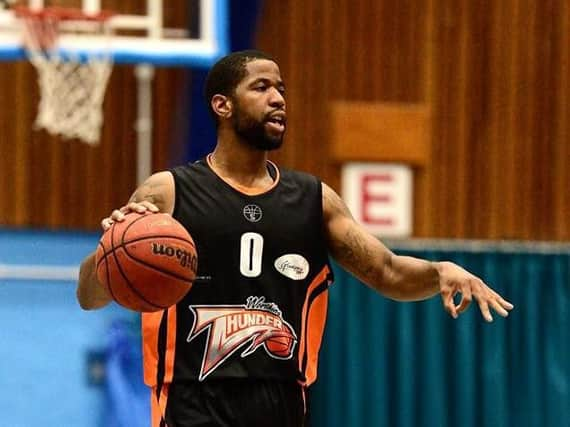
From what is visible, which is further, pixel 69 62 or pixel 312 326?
pixel 69 62

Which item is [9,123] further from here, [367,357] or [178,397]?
[178,397]

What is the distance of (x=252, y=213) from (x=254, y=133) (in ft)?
0.90

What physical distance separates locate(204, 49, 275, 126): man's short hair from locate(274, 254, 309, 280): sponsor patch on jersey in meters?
0.57

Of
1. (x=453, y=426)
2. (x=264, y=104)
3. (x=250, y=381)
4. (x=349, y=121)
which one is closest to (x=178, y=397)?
(x=250, y=381)

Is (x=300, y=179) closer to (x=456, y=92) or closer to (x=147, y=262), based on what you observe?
(x=147, y=262)

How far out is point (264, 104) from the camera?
3.76 m

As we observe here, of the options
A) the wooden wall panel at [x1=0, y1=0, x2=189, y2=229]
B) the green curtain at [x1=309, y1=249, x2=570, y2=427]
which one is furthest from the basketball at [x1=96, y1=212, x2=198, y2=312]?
the wooden wall panel at [x1=0, y1=0, x2=189, y2=229]

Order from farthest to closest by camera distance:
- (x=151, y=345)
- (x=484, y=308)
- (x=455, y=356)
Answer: (x=455, y=356) → (x=151, y=345) → (x=484, y=308)

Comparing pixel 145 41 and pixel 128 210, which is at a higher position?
pixel 145 41

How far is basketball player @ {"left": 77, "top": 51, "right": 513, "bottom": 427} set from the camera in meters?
3.61

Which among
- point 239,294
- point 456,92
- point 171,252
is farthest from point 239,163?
point 456,92

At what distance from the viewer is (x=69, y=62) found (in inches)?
293

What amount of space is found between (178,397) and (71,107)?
4435 millimetres

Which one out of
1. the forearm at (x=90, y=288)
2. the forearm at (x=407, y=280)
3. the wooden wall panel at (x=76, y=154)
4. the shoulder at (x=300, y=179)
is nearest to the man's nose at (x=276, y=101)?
the shoulder at (x=300, y=179)
